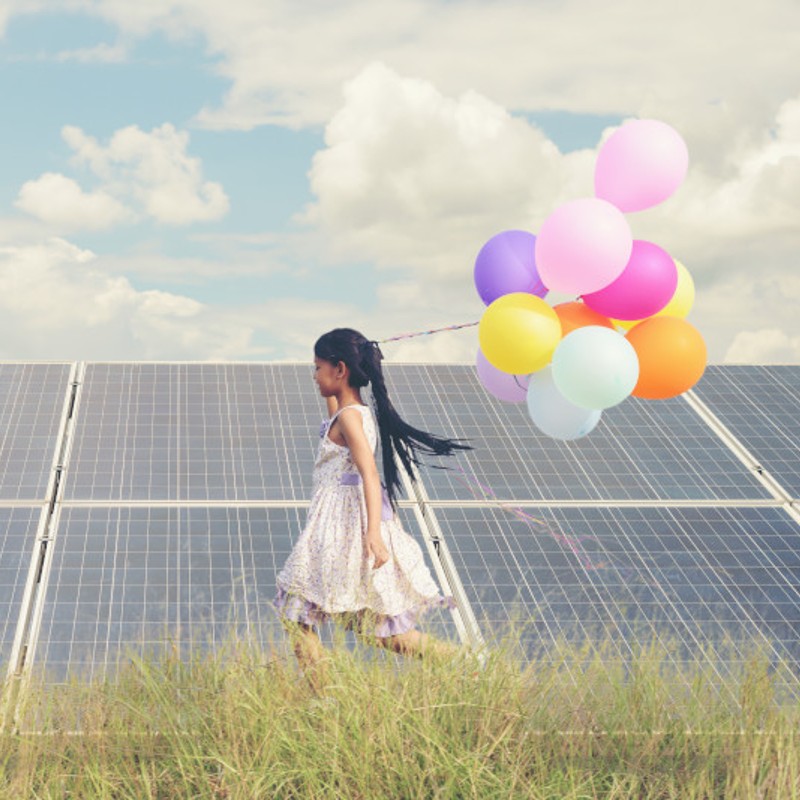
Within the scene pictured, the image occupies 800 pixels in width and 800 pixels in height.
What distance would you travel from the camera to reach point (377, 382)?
6.20 m

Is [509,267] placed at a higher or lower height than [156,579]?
higher

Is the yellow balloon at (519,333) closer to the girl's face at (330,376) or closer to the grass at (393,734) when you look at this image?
the girl's face at (330,376)

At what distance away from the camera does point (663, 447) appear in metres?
9.98

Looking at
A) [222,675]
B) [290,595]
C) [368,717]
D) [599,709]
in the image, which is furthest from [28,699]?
[599,709]

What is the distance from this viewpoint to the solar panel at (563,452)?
9.10 meters

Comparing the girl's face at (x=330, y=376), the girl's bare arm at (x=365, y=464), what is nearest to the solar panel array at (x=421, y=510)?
the girl's bare arm at (x=365, y=464)

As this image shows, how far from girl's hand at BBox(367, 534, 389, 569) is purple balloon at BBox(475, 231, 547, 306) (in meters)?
Result: 1.72

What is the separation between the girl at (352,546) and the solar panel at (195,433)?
257 centimetres

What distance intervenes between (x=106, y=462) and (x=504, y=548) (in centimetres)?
329

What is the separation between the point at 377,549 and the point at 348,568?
0.29 m

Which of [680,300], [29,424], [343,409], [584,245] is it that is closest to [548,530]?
[680,300]

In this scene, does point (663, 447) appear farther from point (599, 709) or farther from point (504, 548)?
point (599, 709)

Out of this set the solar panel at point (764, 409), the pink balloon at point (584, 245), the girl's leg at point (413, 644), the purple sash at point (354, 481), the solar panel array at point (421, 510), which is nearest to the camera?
the girl's leg at point (413, 644)

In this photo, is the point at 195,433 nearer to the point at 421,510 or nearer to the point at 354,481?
the point at 421,510
